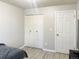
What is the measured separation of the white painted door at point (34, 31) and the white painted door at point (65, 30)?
1043mm

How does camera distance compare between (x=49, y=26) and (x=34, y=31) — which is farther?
(x=34, y=31)

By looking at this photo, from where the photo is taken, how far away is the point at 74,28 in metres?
4.13

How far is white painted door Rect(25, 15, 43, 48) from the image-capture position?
5.15 meters

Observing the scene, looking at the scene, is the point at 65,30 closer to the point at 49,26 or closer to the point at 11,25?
the point at 49,26

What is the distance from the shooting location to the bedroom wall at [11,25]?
12.5 feet

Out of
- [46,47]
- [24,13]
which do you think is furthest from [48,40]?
[24,13]

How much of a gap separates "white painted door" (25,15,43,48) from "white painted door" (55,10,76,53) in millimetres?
1043

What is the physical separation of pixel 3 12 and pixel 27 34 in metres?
2.24

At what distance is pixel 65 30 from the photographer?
4.34 metres

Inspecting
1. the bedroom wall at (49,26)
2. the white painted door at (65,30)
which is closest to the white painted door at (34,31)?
the bedroom wall at (49,26)

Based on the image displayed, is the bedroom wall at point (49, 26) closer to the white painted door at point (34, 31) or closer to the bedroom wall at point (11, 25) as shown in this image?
the white painted door at point (34, 31)

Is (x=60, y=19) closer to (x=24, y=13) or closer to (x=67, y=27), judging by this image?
(x=67, y=27)

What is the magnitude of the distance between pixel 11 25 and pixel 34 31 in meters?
1.57

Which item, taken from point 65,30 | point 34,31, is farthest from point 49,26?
point 34,31
